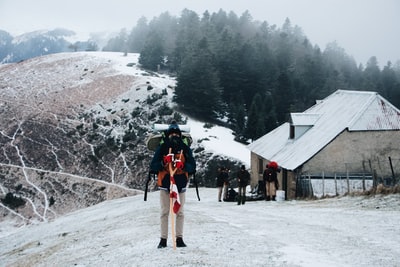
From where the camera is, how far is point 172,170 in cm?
810

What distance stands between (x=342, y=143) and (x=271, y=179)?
7.77 m

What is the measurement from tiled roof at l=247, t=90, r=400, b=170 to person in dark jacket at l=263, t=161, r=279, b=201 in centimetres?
341

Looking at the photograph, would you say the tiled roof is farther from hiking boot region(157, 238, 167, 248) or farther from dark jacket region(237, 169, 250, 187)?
hiking boot region(157, 238, 167, 248)

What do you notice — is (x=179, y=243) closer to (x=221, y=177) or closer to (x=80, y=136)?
(x=221, y=177)

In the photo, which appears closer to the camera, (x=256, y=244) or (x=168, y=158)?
(x=168, y=158)

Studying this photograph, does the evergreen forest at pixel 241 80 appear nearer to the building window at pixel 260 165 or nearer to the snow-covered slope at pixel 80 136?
the snow-covered slope at pixel 80 136

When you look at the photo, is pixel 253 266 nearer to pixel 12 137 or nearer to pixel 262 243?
pixel 262 243

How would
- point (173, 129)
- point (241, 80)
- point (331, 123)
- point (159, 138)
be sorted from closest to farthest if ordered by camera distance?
1. point (173, 129)
2. point (159, 138)
3. point (331, 123)
4. point (241, 80)

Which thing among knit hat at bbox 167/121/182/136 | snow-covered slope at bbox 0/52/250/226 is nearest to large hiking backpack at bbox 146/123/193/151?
knit hat at bbox 167/121/182/136

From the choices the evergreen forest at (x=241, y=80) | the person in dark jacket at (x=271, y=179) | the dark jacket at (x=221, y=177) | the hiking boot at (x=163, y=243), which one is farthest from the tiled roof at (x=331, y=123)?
the evergreen forest at (x=241, y=80)

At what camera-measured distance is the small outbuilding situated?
26.9 meters

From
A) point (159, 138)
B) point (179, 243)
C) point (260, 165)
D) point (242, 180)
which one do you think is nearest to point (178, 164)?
point (159, 138)

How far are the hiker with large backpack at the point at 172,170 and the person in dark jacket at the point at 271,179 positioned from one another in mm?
14046

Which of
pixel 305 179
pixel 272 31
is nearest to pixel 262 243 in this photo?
pixel 305 179
